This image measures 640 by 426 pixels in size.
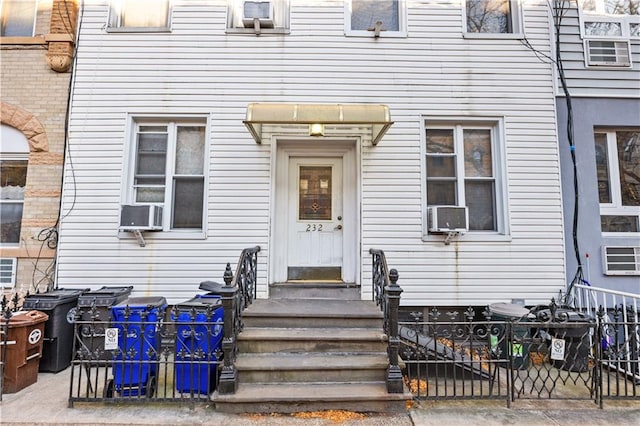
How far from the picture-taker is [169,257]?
519 cm

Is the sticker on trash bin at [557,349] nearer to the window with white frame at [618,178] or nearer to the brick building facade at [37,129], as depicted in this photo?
the window with white frame at [618,178]

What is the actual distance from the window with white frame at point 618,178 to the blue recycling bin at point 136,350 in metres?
6.45

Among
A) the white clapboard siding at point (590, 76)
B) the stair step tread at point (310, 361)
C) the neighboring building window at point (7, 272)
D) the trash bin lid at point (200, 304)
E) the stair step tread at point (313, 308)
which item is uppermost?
the white clapboard siding at point (590, 76)

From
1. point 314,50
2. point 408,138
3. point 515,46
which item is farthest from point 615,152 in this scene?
point 314,50

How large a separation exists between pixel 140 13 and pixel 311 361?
5940 mm

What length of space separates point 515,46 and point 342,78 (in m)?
2.82

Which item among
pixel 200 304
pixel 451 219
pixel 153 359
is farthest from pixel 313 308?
pixel 451 219

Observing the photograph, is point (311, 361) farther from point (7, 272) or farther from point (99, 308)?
point (7, 272)

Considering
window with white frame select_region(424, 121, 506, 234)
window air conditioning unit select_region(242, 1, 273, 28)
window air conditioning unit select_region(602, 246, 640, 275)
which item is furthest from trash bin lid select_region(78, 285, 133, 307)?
window air conditioning unit select_region(602, 246, 640, 275)

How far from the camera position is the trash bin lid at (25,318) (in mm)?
3775

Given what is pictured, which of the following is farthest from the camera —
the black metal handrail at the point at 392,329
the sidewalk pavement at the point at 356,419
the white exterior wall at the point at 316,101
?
the white exterior wall at the point at 316,101

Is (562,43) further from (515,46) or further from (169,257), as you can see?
(169,257)

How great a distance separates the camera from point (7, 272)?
5246mm

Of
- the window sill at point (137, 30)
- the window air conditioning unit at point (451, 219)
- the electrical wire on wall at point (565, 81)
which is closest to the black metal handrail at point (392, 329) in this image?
the window air conditioning unit at point (451, 219)
